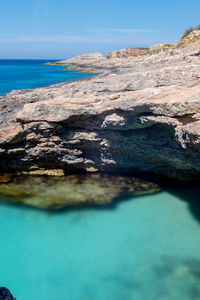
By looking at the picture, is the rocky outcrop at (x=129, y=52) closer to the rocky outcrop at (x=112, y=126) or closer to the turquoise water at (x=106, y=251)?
the rocky outcrop at (x=112, y=126)

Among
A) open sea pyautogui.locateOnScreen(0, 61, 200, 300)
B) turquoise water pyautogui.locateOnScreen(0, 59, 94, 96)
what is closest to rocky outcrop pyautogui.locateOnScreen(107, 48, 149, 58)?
turquoise water pyautogui.locateOnScreen(0, 59, 94, 96)

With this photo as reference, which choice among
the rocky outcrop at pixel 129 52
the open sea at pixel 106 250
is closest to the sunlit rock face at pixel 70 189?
the open sea at pixel 106 250

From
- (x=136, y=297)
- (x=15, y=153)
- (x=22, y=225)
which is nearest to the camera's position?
(x=136, y=297)

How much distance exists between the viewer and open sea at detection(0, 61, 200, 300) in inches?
321

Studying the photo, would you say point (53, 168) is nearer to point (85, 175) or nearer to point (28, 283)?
point (85, 175)

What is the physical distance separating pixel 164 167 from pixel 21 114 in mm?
8189

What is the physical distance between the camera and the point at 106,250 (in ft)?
32.1

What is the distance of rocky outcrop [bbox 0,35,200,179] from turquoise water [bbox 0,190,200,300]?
108 inches

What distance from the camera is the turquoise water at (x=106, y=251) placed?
8164 mm

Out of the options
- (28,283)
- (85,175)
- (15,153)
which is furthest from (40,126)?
(28,283)

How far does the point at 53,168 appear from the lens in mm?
15719

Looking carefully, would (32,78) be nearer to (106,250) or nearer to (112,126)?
(112,126)

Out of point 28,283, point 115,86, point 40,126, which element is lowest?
point 28,283

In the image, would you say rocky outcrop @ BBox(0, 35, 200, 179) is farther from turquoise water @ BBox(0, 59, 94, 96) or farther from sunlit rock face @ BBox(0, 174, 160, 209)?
turquoise water @ BBox(0, 59, 94, 96)
